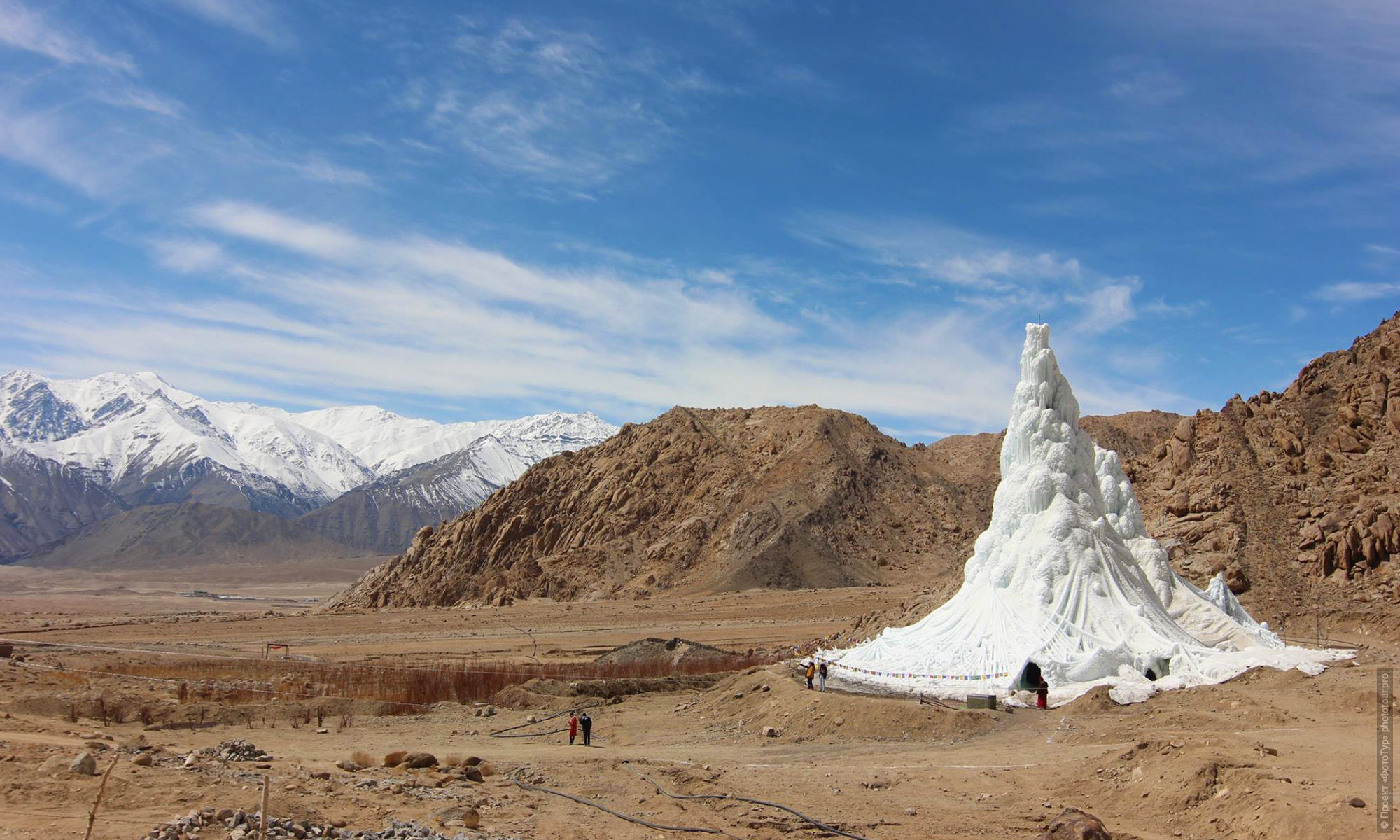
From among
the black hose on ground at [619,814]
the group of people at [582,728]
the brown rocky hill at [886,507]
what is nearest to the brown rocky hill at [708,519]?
the brown rocky hill at [886,507]

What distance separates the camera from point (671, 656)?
1444 inches

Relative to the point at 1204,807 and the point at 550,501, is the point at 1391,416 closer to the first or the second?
the point at 1204,807

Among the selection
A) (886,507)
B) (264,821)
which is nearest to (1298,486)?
(264,821)

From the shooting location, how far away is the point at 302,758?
1872 cm

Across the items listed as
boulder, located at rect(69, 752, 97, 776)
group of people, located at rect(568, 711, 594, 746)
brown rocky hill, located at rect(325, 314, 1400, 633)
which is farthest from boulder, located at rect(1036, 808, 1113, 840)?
brown rocky hill, located at rect(325, 314, 1400, 633)

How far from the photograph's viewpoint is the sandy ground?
43.9 feet

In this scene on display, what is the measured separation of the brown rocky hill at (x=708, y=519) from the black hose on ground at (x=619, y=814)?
54388 mm

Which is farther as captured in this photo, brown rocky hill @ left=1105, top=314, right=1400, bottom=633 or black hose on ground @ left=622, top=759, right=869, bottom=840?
brown rocky hill @ left=1105, top=314, right=1400, bottom=633

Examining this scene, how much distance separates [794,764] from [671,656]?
18.3 meters

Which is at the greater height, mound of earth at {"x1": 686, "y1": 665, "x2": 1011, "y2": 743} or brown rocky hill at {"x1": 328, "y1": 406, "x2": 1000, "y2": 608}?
brown rocky hill at {"x1": 328, "y1": 406, "x2": 1000, "y2": 608}

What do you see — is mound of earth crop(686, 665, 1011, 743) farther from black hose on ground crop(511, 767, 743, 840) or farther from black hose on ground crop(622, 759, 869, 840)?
black hose on ground crop(511, 767, 743, 840)

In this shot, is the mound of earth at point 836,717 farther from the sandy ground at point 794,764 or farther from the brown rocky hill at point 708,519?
the brown rocky hill at point 708,519

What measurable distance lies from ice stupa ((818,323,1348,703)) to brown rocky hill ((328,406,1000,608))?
38.5m

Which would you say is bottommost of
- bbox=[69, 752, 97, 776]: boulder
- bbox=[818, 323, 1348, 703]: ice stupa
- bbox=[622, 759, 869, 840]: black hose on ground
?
bbox=[622, 759, 869, 840]: black hose on ground
